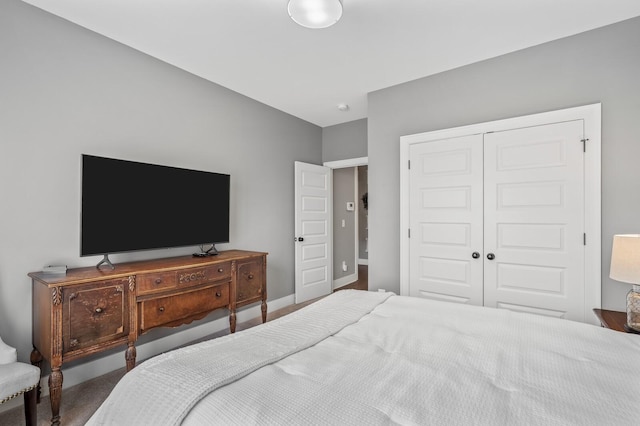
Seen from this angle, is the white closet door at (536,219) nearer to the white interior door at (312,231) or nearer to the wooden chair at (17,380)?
the white interior door at (312,231)

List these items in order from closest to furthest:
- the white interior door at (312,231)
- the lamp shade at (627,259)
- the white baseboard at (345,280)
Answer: the lamp shade at (627,259) → the white interior door at (312,231) → the white baseboard at (345,280)

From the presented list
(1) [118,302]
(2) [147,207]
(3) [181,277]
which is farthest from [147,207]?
(1) [118,302]

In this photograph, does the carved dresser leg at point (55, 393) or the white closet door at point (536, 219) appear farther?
the white closet door at point (536, 219)

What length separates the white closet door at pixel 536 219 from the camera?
98.4 inches

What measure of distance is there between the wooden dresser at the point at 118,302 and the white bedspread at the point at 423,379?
1120 millimetres

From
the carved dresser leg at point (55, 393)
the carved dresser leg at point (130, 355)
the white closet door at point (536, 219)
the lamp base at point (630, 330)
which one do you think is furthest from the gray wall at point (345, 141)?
the carved dresser leg at point (55, 393)

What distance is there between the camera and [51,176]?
7.38 ft

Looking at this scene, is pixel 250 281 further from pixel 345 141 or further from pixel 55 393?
pixel 345 141

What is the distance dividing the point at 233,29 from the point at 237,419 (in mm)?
2535

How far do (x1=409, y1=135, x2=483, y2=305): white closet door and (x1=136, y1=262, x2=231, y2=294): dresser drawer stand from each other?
Answer: 1931 mm

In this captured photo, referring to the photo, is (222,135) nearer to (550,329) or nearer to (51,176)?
(51,176)

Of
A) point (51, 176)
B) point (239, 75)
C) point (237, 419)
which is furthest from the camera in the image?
point (239, 75)

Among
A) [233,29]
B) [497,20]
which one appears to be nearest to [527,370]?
[497,20]

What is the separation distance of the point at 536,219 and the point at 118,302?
3.34 meters
